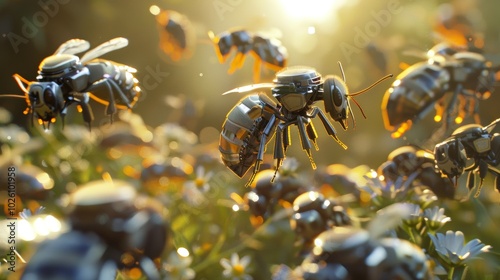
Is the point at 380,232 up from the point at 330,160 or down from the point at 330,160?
up

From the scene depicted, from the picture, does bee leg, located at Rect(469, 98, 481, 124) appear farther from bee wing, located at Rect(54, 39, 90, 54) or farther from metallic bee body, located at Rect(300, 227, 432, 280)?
bee wing, located at Rect(54, 39, 90, 54)

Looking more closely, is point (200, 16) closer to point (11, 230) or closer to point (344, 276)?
point (11, 230)

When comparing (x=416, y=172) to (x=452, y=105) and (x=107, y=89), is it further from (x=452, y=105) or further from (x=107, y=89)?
(x=107, y=89)

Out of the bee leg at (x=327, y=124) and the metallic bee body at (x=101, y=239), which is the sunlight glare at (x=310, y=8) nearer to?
the bee leg at (x=327, y=124)

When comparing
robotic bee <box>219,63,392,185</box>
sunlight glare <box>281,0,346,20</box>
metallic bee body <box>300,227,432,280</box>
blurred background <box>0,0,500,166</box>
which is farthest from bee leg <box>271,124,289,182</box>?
blurred background <box>0,0,500,166</box>

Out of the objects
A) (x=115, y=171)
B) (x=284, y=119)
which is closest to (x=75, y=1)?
(x=115, y=171)
